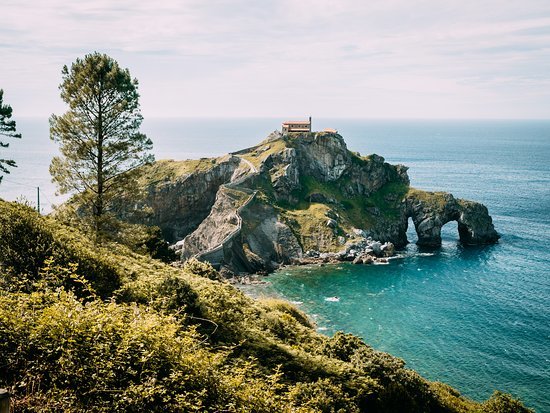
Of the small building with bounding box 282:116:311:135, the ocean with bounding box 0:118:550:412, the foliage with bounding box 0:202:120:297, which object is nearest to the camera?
the foliage with bounding box 0:202:120:297

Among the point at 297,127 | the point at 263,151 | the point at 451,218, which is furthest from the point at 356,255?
the point at 297,127

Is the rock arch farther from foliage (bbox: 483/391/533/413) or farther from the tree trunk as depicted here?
the tree trunk

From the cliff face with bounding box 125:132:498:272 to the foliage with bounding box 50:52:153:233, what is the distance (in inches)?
2590

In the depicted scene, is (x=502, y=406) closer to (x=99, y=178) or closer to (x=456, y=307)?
(x=99, y=178)

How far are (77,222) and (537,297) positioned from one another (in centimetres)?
8564

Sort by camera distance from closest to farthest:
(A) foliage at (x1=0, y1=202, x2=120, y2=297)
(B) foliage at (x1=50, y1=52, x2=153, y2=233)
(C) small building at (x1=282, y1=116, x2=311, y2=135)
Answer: (A) foliage at (x1=0, y1=202, x2=120, y2=297) < (B) foliage at (x1=50, y1=52, x2=153, y2=233) < (C) small building at (x1=282, y1=116, x2=311, y2=135)

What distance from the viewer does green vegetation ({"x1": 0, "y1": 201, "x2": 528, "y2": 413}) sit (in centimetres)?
1238

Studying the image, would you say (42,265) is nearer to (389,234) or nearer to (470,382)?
(470,382)

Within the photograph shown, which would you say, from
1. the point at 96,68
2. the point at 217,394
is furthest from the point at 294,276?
the point at 217,394

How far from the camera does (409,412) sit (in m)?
29.3

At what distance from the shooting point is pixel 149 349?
45.5 ft

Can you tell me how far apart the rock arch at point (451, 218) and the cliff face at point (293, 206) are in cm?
29

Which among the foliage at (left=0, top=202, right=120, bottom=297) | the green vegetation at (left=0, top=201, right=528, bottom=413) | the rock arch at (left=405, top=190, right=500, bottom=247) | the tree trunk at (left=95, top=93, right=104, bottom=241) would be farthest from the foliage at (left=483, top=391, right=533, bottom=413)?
the rock arch at (left=405, top=190, right=500, bottom=247)

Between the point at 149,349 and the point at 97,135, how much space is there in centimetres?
2700
